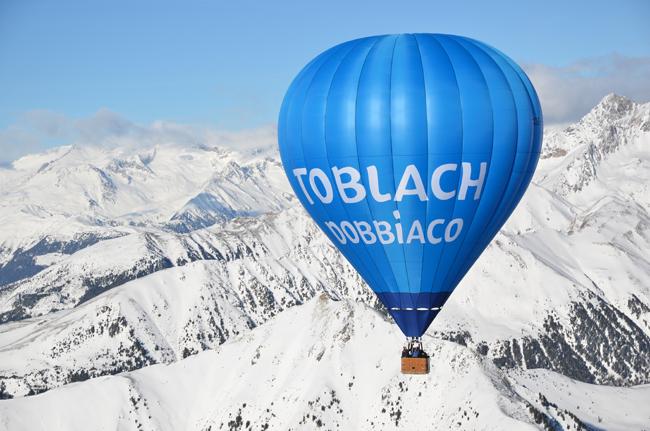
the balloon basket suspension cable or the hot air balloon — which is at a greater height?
the hot air balloon

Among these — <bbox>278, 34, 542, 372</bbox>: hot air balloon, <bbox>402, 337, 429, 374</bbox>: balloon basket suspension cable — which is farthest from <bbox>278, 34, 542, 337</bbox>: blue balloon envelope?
<bbox>402, 337, 429, 374</bbox>: balloon basket suspension cable

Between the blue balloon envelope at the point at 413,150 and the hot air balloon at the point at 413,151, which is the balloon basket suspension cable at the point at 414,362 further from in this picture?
the blue balloon envelope at the point at 413,150

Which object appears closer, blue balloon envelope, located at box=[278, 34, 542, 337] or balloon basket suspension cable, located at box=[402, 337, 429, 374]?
blue balloon envelope, located at box=[278, 34, 542, 337]

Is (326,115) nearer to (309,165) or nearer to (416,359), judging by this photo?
(309,165)

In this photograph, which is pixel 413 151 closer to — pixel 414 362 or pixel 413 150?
pixel 413 150

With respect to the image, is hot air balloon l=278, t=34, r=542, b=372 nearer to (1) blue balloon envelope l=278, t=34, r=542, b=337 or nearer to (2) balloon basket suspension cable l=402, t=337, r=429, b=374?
(1) blue balloon envelope l=278, t=34, r=542, b=337
